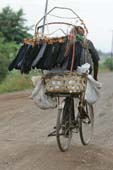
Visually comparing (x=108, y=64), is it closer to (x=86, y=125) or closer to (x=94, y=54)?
(x=86, y=125)

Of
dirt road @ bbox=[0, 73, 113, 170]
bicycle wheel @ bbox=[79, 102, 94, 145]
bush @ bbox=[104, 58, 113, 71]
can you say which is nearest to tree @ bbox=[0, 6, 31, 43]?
bush @ bbox=[104, 58, 113, 71]

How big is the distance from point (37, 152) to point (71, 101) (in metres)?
0.98

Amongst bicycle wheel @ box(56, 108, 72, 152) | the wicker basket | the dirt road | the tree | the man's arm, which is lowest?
the tree

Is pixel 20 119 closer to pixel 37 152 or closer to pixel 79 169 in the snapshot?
pixel 37 152

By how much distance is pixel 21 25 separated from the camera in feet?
172

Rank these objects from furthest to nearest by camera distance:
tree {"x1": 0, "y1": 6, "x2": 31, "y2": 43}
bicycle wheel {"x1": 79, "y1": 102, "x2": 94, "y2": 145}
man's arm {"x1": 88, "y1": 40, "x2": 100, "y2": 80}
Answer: tree {"x1": 0, "y1": 6, "x2": 31, "y2": 43}, bicycle wheel {"x1": 79, "y1": 102, "x2": 94, "y2": 145}, man's arm {"x1": 88, "y1": 40, "x2": 100, "y2": 80}

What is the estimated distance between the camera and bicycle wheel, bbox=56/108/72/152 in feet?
27.6

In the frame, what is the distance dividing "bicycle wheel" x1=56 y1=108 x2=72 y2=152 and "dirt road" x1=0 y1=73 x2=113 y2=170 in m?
0.12

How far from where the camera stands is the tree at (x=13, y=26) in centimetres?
5119

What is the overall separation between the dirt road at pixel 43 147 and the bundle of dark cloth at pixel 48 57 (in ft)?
4.37

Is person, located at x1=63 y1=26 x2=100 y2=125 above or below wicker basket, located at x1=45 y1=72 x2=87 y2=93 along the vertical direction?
above

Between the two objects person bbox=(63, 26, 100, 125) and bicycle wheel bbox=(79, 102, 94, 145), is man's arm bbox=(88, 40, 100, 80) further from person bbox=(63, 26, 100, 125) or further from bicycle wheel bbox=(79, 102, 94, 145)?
bicycle wheel bbox=(79, 102, 94, 145)

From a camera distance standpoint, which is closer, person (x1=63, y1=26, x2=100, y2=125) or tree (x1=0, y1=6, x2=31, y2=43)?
person (x1=63, y1=26, x2=100, y2=125)

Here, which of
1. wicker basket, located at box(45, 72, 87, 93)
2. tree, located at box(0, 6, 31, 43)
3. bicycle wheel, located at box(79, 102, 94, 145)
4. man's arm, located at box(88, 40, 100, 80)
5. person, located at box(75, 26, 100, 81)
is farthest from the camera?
tree, located at box(0, 6, 31, 43)
